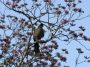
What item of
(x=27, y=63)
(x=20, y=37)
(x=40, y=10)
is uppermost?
(x=40, y=10)

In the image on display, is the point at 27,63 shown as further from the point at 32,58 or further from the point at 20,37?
the point at 20,37

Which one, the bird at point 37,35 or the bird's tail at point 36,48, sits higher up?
the bird at point 37,35

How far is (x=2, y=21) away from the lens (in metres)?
12.8

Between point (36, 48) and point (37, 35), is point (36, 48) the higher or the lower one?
the lower one

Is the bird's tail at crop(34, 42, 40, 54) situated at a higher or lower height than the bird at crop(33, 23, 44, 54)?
lower

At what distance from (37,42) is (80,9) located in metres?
2.58

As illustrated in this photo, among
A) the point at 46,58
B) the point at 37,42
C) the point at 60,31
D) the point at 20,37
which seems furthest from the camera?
the point at 20,37

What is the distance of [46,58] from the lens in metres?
11.8

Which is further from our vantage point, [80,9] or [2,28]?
[2,28]

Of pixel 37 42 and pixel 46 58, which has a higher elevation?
pixel 37 42

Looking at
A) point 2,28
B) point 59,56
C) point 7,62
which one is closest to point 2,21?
point 2,28

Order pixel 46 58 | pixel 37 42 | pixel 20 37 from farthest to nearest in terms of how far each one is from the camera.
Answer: pixel 20 37, pixel 46 58, pixel 37 42

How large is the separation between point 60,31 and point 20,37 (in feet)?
7.26

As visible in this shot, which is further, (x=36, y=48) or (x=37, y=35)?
(x=37, y=35)
